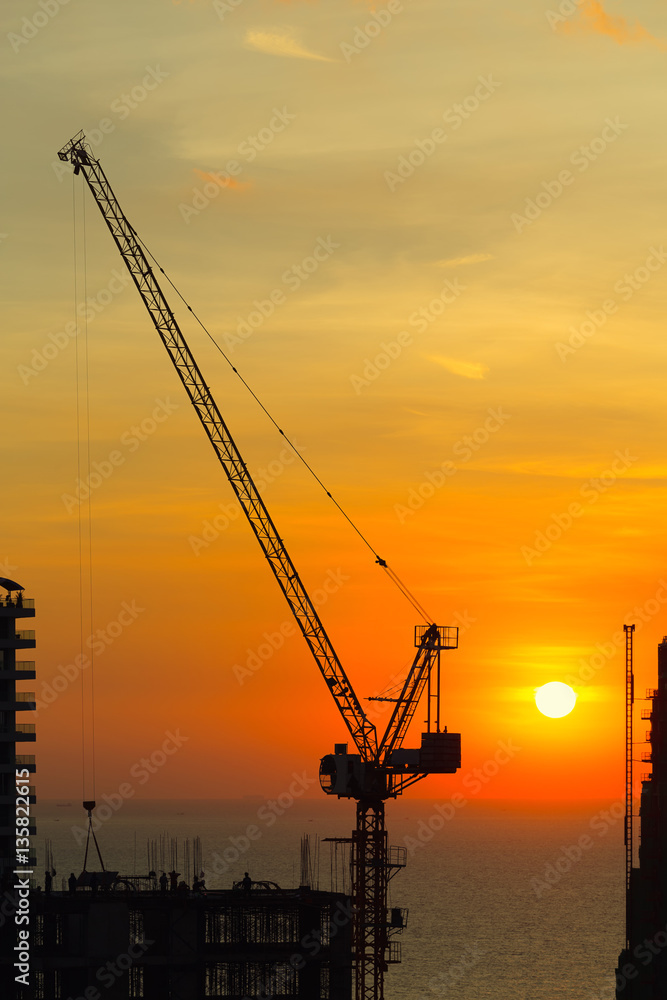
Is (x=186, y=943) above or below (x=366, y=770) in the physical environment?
below

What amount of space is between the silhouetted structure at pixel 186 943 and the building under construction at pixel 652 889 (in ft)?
88.7

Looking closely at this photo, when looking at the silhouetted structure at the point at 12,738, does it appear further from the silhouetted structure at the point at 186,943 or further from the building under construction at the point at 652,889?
the building under construction at the point at 652,889

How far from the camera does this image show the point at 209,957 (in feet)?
385

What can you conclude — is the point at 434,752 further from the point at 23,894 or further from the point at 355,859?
the point at 23,894

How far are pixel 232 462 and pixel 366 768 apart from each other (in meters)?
33.2

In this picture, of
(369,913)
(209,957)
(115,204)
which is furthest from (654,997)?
(115,204)

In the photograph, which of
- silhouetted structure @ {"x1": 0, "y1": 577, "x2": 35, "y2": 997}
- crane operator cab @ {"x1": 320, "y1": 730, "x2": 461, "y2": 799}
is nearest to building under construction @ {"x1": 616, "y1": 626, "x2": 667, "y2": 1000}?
crane operator cab @ {"x1": 320, "y1": 730, "x2": 461, "y2": 799}

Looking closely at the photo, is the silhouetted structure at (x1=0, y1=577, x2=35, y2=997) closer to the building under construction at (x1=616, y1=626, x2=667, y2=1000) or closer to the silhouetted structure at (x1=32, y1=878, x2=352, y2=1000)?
the silhouetted structure at (x1=32, y1=878, x2=352, y2=1000)

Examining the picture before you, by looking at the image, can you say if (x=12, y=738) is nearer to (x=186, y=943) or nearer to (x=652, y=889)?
(x=186, y=943)

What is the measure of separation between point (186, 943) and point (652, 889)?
1677 inches

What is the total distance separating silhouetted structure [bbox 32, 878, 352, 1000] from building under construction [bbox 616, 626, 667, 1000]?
27029 millimetres

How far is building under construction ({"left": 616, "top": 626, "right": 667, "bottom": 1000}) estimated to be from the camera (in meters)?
130

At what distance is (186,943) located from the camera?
118 metres

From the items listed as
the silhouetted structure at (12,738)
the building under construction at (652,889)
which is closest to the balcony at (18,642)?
the silhouetted structure at (12,738)
